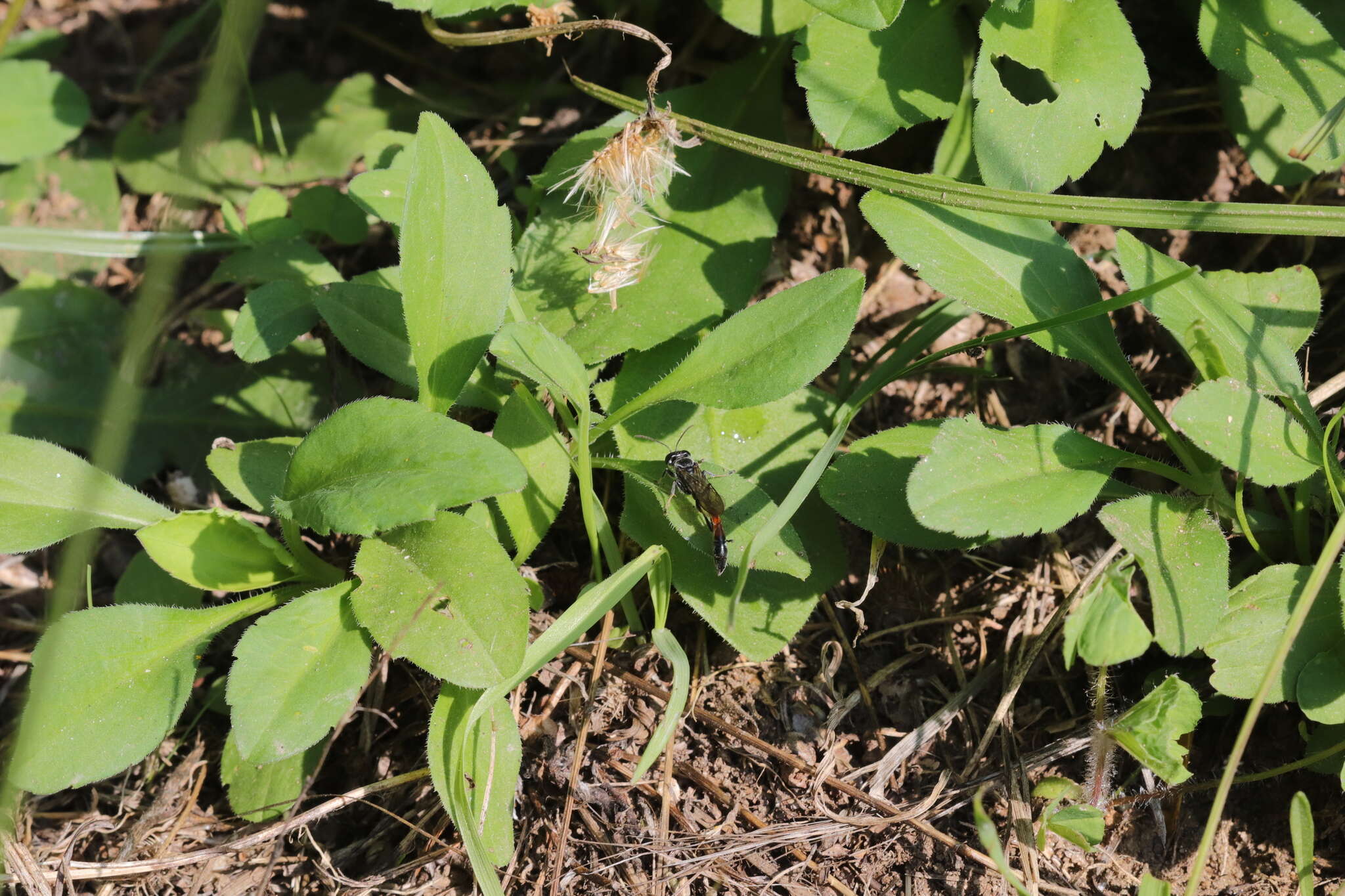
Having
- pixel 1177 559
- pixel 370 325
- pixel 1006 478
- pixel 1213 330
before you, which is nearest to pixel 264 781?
pixel 370 325

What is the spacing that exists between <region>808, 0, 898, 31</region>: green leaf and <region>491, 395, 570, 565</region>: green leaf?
3.06 feet

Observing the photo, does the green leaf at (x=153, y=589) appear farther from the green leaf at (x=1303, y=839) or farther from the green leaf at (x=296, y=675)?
the green leaf at (x=1303, y=839)

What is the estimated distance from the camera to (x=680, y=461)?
6.21ft

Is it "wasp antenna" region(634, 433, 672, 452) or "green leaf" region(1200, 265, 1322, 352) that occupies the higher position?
"green leaf" region(1200, 265, 1322, 352)

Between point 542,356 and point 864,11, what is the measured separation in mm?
880

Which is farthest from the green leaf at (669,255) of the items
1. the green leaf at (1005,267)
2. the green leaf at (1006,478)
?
the green leaf at (1006,478)

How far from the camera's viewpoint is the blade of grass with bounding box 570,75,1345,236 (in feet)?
5.80

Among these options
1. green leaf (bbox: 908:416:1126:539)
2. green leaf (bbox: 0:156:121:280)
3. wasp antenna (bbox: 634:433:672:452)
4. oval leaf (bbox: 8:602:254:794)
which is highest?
green leaf (bbox: 908:416:1126:539)

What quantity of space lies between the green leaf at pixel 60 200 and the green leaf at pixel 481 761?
6.78ft

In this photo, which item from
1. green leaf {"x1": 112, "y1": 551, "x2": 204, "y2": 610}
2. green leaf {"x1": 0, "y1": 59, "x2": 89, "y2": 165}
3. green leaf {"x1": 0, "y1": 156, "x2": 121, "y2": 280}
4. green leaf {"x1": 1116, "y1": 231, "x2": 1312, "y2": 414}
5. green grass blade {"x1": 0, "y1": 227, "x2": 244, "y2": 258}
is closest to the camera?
green leaf {"x1": 1116, "y1": 231, "x2": 1312, "y2": 414}

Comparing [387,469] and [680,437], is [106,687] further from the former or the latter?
[680,437]

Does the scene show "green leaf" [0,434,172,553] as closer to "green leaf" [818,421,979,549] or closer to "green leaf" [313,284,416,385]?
"green leaf" [313,284,416,385]

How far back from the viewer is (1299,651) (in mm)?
1760

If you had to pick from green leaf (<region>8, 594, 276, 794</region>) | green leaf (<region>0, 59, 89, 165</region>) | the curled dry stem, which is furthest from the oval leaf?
green leaf (<region>0, 59, 89, 165</region>)
